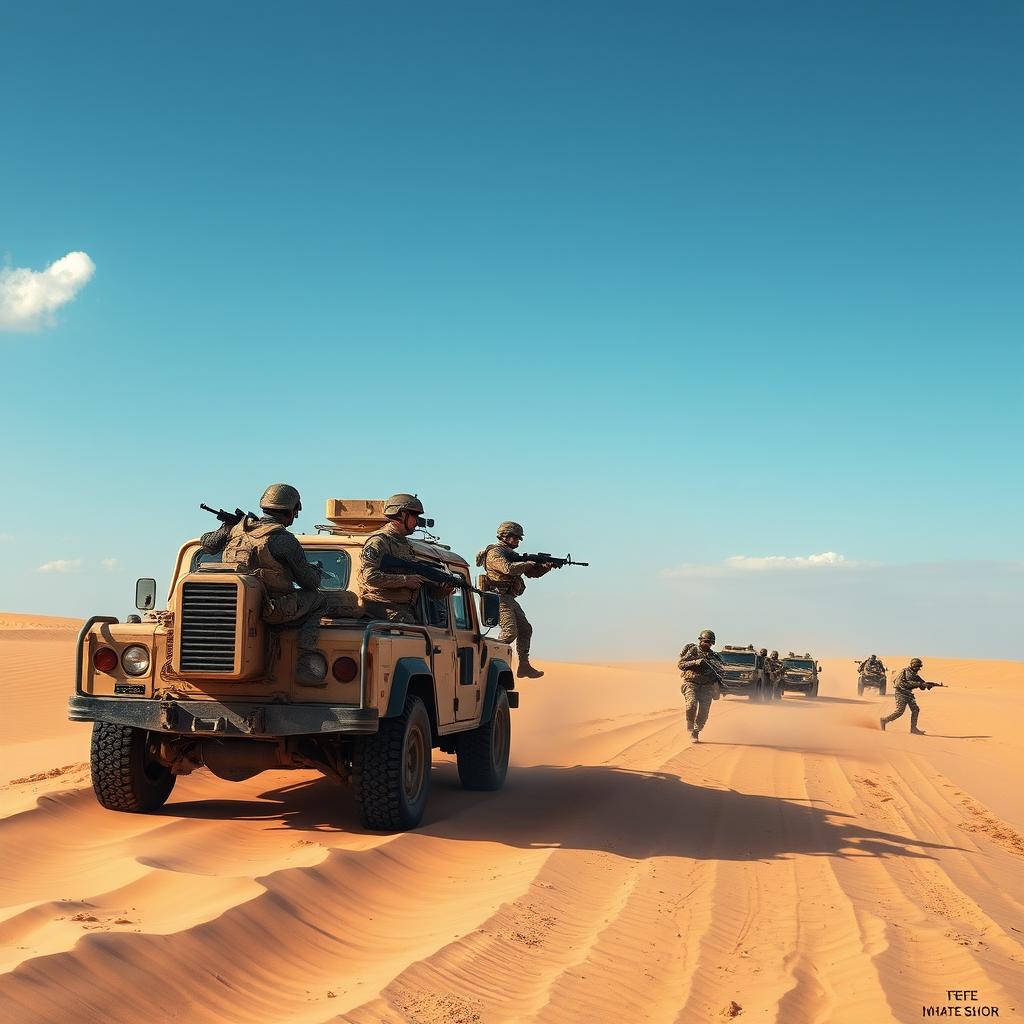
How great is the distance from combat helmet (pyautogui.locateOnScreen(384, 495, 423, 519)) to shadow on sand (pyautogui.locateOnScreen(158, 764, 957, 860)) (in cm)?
233

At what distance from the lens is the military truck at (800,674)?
3622 cm

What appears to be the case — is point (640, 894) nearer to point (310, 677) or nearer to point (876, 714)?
point (310, 677)

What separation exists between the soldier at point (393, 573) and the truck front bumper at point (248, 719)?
3.72 ft

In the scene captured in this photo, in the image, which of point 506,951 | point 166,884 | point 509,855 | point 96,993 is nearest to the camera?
point 96,993

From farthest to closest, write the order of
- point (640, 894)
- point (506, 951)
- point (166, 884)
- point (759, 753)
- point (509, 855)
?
1. point (759, 753)
2. point (509, 855)
3. point (640, 894)
4. point (166, 884)
5. point (506, 951)

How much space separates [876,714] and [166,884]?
27265 millimetres

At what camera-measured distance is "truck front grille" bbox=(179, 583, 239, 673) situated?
6.98 metres

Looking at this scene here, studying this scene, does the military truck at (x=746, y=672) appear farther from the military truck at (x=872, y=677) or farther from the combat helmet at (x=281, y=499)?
the combat helmet at (x=281, y=499)

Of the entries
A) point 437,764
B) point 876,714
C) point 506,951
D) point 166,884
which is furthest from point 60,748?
point 876,714

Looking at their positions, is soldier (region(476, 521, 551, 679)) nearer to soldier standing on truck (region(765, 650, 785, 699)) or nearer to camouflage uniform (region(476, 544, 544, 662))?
camouflage uniform (region(476, 544, 544, 662))

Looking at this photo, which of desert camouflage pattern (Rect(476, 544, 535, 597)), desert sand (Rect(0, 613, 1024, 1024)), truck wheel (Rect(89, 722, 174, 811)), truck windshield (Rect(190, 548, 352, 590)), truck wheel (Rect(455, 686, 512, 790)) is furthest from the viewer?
desert camouflage pattern (Rect(476, 544, 535, 597))

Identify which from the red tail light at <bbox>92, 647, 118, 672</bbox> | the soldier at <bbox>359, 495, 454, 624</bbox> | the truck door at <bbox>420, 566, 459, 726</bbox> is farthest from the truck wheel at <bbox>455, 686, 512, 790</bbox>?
the red tail light at <bbox>92, 647, 118, 672</bbox>

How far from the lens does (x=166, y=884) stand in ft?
18.1

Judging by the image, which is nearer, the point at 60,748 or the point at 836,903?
the point at 836,903
